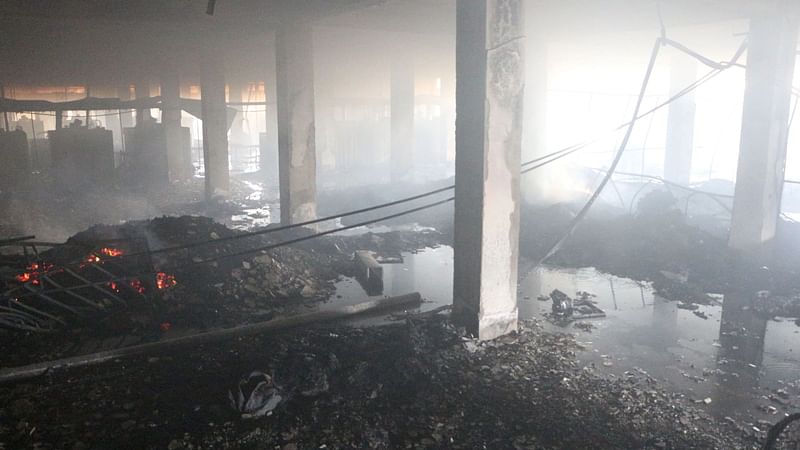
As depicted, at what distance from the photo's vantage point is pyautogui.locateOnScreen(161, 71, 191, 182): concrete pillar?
2322 centimetres

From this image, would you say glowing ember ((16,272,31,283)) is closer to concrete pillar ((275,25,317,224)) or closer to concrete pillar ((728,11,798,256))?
concrete pillar ((275,25,317,224))

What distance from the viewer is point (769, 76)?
1138 centimetres

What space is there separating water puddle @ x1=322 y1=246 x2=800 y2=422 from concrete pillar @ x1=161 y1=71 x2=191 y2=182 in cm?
1630

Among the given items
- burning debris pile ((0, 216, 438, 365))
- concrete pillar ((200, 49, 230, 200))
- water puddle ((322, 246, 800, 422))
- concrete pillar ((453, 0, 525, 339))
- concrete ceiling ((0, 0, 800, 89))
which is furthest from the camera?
concrete pillar ((200, 49, 230, 200))

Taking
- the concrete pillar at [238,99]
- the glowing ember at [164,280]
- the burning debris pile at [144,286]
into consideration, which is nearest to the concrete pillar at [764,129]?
the burning debris pile at [144,286]

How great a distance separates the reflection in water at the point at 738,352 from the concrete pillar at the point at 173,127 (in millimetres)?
21089

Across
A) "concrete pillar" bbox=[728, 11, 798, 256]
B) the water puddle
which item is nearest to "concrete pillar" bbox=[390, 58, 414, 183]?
the water puddle

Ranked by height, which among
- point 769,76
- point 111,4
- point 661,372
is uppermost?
point 111,4

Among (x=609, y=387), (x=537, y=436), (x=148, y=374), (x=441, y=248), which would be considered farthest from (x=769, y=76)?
(x=148, y=374)

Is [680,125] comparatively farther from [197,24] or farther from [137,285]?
[137,285]

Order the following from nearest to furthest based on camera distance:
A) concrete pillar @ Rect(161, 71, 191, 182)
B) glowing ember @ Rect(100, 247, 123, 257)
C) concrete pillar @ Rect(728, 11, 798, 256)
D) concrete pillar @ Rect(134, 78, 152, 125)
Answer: glowing ember @ Rect(100, 247, 123, 257) < concrete pillar @ Rect(728, 11, 798, 256) < concrete pillar @ Rect(161, 71, 191, 182) < concrete pillar @ Rect(134, 78, 152, 125)

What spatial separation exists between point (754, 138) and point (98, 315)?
41.8ft

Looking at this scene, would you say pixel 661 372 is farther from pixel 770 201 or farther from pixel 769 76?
pixel 769 76

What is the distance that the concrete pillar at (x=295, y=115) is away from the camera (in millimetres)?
13242
